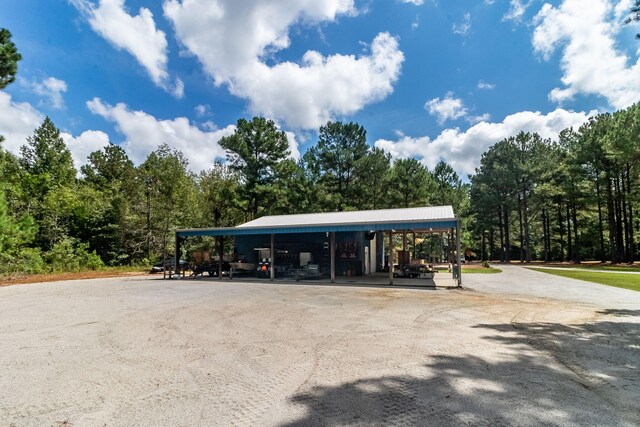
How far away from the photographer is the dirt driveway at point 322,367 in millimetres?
3029

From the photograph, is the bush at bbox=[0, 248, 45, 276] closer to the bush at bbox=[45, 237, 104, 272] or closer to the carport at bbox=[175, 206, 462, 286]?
the bush at bbox=[45, 237, 104, 272]

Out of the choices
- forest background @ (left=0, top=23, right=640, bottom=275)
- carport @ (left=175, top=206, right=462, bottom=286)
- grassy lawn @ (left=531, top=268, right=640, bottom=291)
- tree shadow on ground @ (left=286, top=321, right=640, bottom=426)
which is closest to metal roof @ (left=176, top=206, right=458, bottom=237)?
carport @ (left=175, top=206, right=462, bottom=286)

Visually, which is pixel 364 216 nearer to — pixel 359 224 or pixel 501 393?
pixel 359 224

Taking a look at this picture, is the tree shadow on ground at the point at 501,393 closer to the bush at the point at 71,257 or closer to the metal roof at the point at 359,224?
the metal roof at the point at 359,224

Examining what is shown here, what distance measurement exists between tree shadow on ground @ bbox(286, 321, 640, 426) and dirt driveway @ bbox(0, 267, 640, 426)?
0.02 metres

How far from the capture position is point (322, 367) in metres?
4.23

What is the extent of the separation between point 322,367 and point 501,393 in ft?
6.49

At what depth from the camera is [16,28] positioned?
14.1 meters

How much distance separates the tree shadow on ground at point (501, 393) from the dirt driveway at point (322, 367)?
0.06 ft

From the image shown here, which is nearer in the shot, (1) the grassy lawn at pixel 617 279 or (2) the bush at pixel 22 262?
(1) the grassy lawn at pixel 617 279

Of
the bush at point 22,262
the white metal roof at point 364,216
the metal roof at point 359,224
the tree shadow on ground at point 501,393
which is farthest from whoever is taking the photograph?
the bush at point 22,262

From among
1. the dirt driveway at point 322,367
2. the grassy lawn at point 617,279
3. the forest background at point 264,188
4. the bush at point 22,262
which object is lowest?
the grassy lawn at point 617,279

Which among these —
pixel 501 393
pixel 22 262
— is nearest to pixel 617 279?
pixel 501 393

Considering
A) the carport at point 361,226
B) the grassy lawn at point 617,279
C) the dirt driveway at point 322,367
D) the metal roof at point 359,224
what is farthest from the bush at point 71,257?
the grassy lawn at point 617,279
